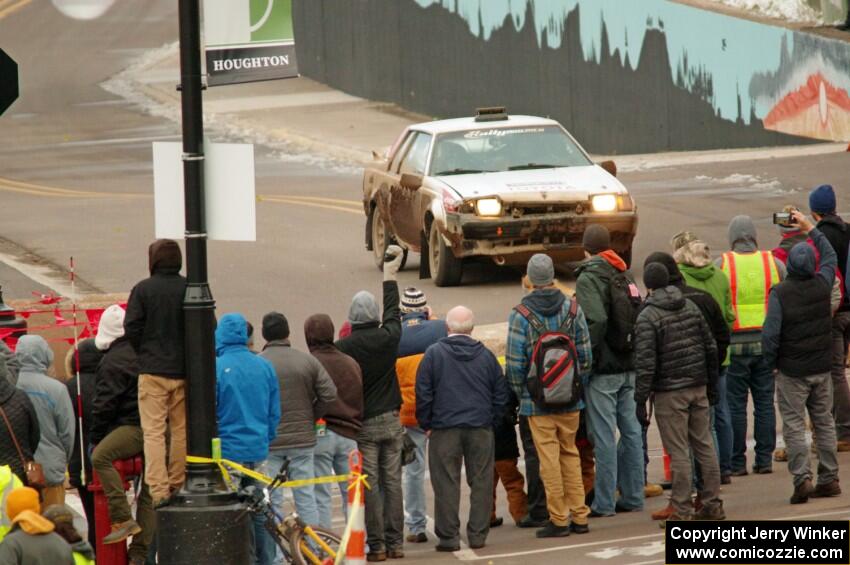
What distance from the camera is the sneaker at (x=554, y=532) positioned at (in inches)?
417

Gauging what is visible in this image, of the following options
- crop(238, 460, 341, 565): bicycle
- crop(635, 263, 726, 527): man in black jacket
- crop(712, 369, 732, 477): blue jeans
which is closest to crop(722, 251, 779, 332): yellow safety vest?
crop(712, 369, 732, 477): blue jeans

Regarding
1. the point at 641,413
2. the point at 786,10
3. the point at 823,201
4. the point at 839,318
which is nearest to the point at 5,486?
the point at 641,413

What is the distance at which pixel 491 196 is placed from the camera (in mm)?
18516

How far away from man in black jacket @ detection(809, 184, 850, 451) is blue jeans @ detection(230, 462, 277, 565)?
433cm

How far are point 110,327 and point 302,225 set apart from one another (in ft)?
46.6

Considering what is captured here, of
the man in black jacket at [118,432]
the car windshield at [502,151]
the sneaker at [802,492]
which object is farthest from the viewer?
the car windshield at [502,151]

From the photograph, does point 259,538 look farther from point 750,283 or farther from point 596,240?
point 750,283

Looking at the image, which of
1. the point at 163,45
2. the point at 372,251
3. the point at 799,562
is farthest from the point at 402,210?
the point at 163,45

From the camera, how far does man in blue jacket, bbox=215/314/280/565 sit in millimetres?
9875

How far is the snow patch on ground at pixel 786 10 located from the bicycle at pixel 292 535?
22.1 metres

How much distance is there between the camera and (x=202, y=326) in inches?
367

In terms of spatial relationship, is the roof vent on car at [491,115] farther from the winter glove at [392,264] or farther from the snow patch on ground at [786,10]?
the snow patch on ground at [786,10]

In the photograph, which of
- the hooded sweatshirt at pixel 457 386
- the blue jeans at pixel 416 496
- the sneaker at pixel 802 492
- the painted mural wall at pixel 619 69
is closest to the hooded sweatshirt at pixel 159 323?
the hooded sweatshirt at pixel 457 386

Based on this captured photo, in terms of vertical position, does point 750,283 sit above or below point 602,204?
below
